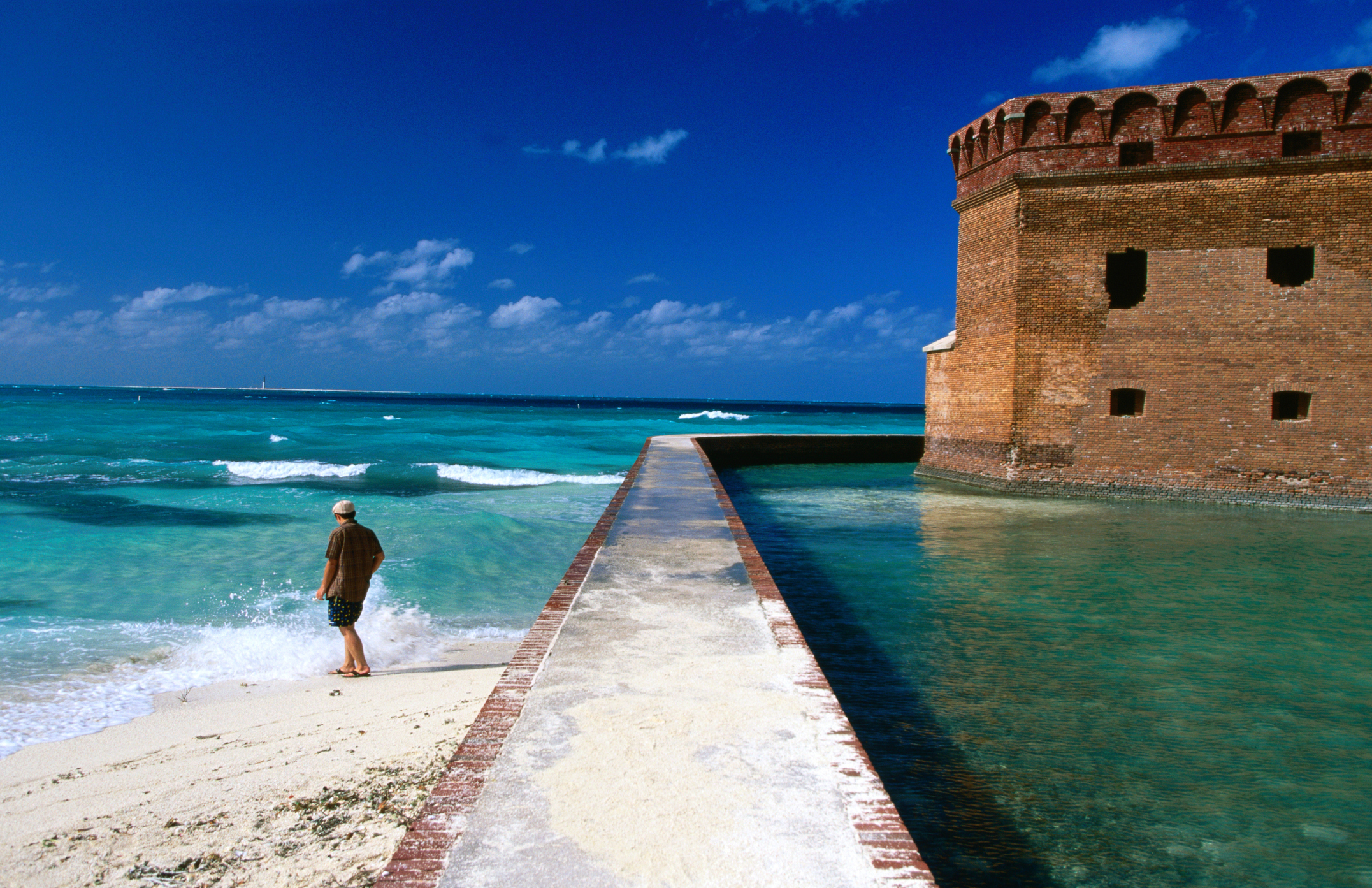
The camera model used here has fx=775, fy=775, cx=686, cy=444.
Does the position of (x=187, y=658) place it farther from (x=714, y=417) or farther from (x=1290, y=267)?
(x=714, y=417)

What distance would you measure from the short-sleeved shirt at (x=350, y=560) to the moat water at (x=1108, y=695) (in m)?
3.19

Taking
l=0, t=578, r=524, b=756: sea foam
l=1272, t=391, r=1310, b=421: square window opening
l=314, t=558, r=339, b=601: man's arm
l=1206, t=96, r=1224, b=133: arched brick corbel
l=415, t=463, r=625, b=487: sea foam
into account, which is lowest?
l=0, t=578, r=524, b=756: sea foam

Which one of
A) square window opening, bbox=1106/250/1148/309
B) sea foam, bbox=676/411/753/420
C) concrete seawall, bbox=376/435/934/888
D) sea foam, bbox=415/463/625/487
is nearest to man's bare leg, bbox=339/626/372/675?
concrete seawall, bbox=376/435/934/888

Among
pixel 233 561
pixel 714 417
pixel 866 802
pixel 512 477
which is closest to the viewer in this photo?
pixel 866 802

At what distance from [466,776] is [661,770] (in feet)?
2.01

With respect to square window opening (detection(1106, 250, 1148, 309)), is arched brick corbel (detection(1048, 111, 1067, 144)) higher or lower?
higher

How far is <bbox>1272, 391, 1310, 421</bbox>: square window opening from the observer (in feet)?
38.1

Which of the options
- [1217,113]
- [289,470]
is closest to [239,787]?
[1217,113]

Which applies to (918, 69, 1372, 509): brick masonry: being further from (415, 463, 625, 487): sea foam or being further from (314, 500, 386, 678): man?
(415, 463, 625, 487): sea foam

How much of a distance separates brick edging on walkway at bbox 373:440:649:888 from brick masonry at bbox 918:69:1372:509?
10.8 m

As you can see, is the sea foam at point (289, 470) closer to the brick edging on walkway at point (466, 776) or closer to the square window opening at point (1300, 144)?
the brick edging on walkway at point (466, 776)

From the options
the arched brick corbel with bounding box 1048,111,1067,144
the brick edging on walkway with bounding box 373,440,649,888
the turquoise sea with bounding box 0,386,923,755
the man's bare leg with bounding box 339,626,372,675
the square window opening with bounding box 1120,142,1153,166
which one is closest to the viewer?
the brick edging on walkway with bounding box 373,440,649,888

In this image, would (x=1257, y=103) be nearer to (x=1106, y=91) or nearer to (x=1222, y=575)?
(x=1106, y=91)

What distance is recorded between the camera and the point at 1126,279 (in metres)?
14.2
